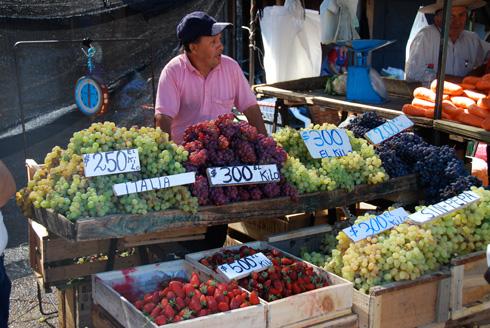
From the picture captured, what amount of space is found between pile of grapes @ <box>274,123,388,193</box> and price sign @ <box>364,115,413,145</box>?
0.22 feet

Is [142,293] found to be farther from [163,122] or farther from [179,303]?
[163,122]

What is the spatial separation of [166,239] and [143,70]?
14.4 ft

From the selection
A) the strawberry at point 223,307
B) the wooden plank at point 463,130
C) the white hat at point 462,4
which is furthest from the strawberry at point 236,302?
the white hat at point 462,4

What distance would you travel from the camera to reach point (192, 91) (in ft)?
12.1

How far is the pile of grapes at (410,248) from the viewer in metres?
2.55

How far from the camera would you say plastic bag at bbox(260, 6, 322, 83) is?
22.9ft

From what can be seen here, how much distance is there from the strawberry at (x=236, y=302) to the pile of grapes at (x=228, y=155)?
0.54m

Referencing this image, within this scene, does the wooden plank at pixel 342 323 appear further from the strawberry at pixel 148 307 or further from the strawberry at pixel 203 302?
the strawberry at pixel 148 307

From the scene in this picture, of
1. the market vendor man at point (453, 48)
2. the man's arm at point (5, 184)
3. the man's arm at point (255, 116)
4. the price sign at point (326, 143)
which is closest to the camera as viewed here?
the man's arm at point (5, 184)

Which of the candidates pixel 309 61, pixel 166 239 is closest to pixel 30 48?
pixel 309 61

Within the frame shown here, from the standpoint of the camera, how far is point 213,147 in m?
2.77

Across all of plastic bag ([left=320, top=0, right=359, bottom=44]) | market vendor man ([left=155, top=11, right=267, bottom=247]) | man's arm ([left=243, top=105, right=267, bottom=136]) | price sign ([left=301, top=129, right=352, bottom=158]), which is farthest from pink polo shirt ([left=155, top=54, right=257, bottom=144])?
plastic bag ([left=320, top=0, right=359, bottom=44])

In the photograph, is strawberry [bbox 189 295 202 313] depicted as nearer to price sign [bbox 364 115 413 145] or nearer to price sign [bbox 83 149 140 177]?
price sign [bbox 83 149 140 177]

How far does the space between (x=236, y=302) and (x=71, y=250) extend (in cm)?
109
